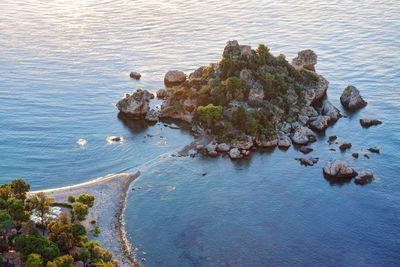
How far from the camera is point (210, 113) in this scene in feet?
431

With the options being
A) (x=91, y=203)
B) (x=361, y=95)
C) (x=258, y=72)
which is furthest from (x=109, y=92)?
(x=361, y=95)

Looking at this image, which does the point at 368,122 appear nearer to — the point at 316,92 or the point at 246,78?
the point at 316,92

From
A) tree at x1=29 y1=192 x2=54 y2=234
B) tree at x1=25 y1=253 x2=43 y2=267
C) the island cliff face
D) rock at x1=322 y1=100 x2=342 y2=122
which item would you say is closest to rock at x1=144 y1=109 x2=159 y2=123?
the island cliff face

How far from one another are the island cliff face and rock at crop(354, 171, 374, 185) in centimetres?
2176

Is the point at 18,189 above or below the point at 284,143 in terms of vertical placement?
below

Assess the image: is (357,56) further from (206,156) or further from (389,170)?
(206,156)

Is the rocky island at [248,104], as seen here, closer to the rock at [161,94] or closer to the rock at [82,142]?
the rock at [161,94]

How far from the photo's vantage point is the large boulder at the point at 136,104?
144 m

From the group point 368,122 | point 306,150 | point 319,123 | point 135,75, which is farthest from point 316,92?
point 135,75

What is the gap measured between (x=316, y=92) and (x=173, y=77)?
56.2m

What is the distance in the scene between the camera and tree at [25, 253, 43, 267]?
74812mm

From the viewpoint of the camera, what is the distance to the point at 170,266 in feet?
280

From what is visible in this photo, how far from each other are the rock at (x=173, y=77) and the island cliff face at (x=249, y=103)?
14924mm

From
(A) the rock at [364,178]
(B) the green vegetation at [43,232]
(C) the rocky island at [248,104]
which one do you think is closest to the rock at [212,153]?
(C) the rocky island at [248,104]
